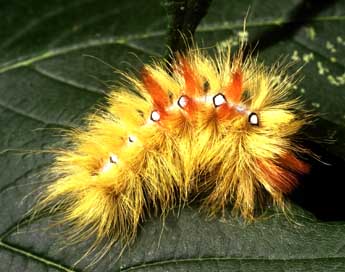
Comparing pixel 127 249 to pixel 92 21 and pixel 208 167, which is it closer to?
pixel 208 167

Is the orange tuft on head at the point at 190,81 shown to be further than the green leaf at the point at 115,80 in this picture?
Yes

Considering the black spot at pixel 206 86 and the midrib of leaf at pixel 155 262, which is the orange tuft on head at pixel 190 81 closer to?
the black spot at pixel 206 86

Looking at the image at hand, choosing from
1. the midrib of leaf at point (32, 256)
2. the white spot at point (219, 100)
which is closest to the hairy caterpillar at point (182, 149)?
the white spot at point (219, 100)

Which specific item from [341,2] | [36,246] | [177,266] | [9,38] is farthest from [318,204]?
[9,38]

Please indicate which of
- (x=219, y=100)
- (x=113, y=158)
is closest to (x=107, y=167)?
(x=113, y=158)

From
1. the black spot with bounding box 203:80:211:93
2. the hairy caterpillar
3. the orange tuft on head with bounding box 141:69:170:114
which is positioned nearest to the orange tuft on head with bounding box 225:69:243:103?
the hairy caterpillar

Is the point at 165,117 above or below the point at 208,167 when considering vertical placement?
above
